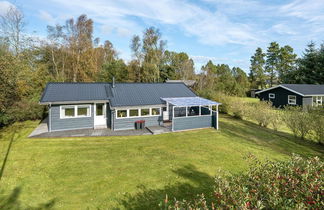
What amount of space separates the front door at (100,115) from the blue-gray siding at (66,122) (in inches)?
13.7

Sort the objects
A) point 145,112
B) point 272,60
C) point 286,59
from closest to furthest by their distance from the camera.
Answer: point 145,112 < point 286,59 < point 272,60

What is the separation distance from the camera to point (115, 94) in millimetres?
15391

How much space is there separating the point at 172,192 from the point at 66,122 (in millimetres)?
10961

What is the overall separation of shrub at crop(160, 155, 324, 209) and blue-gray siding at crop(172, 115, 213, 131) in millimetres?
10502

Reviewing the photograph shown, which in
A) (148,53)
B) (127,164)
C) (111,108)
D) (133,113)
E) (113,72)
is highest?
(148,53)

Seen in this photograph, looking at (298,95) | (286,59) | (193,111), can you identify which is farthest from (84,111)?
(286,59)

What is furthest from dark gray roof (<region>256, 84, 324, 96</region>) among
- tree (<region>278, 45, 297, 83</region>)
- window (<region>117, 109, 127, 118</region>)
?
window (<region>117, 109, 127, 118</region>)

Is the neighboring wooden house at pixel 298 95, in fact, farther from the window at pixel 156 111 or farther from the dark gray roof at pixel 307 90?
the window at pixel 156 111

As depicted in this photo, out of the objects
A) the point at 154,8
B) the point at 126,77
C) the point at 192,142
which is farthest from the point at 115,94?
the point at 126,77

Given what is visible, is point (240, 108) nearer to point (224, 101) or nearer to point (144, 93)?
point (224, 101)

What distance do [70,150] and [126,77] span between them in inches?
1200

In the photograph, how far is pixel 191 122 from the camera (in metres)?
14.6

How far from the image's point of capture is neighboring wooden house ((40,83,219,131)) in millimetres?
13652

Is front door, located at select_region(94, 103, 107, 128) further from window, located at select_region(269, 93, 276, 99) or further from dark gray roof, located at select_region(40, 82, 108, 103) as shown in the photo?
window, located at select_region(269, 93, 276, 99)
